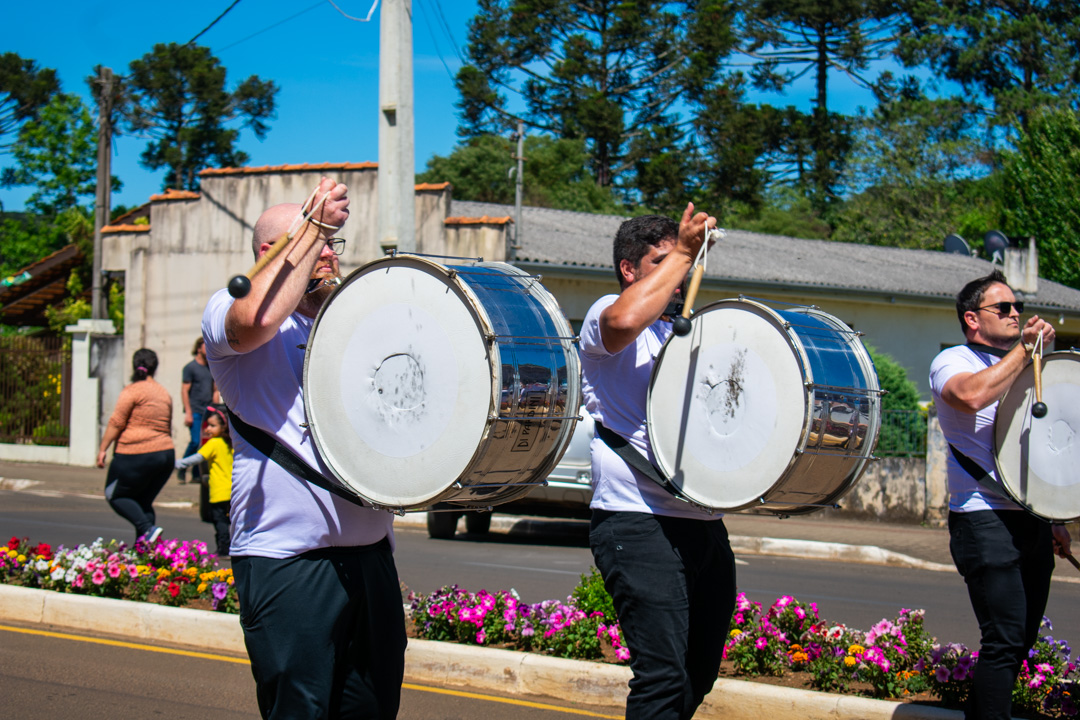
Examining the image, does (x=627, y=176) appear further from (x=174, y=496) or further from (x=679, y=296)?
(x=679, y=296)

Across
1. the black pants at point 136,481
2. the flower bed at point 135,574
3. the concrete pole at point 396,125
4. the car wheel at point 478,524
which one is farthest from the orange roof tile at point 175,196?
the flower bed at point 135,574

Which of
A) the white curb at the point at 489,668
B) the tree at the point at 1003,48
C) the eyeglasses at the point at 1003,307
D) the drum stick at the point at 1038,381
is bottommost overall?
the white curb at the point at 489,668

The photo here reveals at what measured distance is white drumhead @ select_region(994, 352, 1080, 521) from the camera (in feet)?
13.4

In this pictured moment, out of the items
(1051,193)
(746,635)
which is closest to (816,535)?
(746,635)

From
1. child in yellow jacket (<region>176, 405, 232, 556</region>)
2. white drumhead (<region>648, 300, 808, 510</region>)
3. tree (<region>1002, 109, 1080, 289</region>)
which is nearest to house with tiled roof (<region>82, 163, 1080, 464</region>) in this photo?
child in yellow jacket (<region>176, 405, 232, 556</region>)

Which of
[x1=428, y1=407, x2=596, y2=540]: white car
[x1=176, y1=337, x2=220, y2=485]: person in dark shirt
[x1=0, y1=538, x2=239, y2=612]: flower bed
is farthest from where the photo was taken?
[x1=176, y1=337, x2=220, y2=485]: person in dark shirt

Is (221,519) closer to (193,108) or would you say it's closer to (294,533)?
(294,533)

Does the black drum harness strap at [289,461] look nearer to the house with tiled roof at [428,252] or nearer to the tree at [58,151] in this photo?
the house with tiled roof at [428,252]

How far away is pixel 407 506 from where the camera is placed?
2.81 metres

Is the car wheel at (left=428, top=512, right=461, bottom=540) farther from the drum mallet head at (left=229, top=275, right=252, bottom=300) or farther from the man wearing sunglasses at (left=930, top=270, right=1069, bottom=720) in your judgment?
the drum mallet head at (left=229, top=275, right=252, bottom=300)

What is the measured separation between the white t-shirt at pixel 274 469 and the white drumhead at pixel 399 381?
0.10m

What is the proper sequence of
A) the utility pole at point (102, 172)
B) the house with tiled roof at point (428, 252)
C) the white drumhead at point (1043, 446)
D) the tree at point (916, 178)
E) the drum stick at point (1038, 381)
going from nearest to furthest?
1. the drum stick at point (1038, 381)
2. the white drumhead at point (1043, 446)
3. the house with tiled roof at point (428, 252)
4. the utility pole at point (102, 172)
5. the tree at point (916, 178)

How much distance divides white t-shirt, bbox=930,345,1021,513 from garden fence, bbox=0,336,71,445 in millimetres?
18629

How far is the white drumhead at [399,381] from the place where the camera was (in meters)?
2.80
